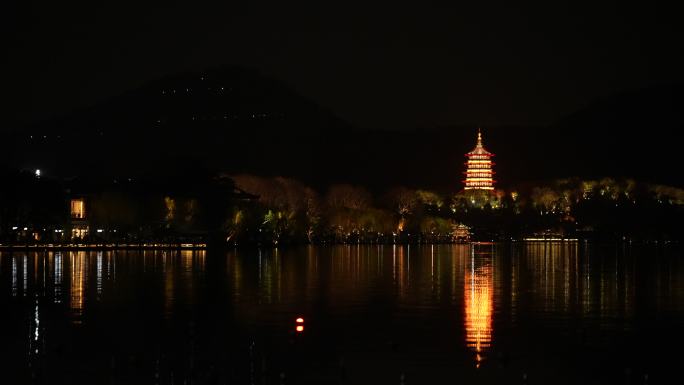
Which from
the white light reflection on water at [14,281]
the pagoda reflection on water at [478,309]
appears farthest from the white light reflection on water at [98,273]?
the pagoda reflection on water at [478,309]

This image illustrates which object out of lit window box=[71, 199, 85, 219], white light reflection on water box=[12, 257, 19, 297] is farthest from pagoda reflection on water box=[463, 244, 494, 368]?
lit window box=[71, 199, 85, 219]

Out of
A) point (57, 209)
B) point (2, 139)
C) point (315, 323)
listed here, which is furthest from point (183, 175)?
point (2, 139)

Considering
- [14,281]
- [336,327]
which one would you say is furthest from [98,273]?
[336,327]

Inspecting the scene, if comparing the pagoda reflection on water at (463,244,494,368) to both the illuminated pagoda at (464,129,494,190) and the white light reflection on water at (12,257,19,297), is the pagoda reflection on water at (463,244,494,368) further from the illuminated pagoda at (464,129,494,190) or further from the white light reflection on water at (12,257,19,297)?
the illuminated pagoda at (464,129,494,190)

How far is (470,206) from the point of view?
489 ft

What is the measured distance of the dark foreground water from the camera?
86.5ft

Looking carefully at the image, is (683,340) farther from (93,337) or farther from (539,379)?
(93,337)

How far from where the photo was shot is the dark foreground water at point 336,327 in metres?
26.4

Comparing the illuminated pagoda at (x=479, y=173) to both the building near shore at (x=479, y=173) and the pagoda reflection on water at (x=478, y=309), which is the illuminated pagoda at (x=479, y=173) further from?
the pagoda reflection on water at (x=478, y=309)

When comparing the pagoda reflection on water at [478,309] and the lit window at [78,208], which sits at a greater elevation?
the lit window at [78,208]

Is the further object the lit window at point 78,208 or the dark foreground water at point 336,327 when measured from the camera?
the lit window at point 78,208

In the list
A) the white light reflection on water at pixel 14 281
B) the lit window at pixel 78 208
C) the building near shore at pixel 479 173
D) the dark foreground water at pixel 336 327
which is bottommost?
the dark foreground water at pixel 336 327

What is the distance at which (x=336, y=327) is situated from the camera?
33.6 metres

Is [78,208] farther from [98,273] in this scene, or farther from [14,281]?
[14,281]
